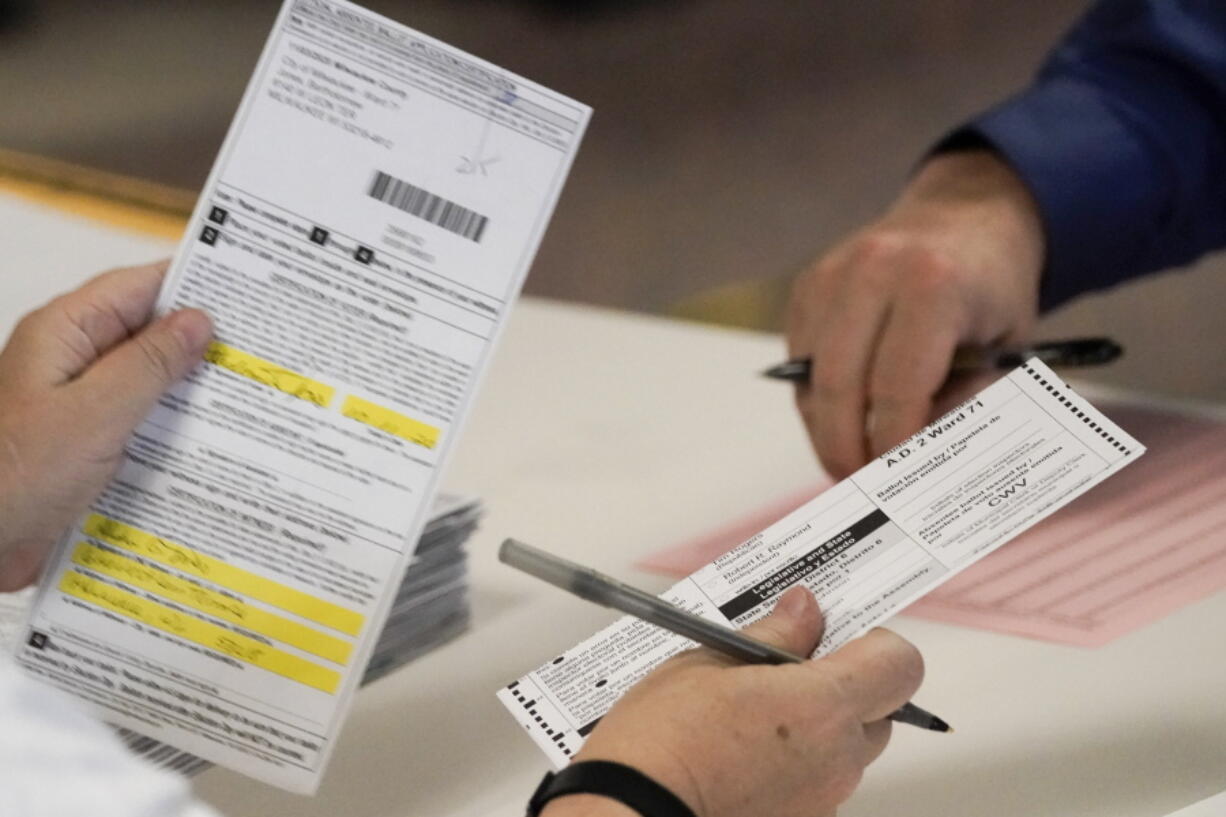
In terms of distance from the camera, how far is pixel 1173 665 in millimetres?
728

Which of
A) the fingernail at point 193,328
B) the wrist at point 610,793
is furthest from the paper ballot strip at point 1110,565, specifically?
the fingernail at point 193,328

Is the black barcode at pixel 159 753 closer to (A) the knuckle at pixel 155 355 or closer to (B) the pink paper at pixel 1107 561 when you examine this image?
(A) the knuckle at pixel 155 355

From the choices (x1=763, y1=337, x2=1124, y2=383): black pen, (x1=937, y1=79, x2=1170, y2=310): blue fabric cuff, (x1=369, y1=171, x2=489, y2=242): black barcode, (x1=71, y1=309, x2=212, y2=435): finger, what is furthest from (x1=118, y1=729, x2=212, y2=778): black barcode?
(x1=937, y1=79, x2=1170, y2=310): blue fabric cuff

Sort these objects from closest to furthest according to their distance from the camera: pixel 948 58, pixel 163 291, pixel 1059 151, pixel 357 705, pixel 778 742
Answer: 1. pixel 778 742
2. pixel 163 291
3. pixel 357 705
4. pixel 1059 151
5. pixel 948 58

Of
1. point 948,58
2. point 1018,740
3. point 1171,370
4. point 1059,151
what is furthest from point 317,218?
point 948,58

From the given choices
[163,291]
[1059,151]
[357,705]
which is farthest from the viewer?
[1059,151]

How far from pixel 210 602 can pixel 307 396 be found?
10 cm

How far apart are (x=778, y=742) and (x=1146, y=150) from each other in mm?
672

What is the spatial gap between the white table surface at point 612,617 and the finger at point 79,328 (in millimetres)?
220

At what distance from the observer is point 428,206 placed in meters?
0.62

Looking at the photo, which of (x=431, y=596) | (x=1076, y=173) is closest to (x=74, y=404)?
(x=431, y=596)

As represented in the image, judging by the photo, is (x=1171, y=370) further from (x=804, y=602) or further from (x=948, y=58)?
(x=804, y=602)

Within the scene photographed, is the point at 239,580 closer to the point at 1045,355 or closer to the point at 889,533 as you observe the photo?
the point at 889,533

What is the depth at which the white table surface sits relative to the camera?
0.66 meters
